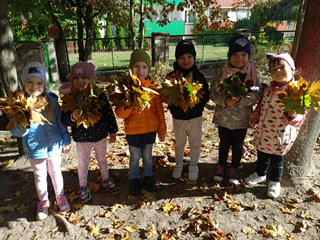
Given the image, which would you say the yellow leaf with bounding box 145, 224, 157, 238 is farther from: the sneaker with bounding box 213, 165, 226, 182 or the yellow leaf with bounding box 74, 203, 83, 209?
the sneaker with bounding box 213, 165, 226, 182

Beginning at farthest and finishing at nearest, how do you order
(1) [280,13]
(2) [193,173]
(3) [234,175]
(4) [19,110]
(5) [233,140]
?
(1) [280,13] → (2) [193,173] → (3) [234,175] → (5) [233,140] → (4) [19,110]

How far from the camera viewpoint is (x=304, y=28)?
2975 mm

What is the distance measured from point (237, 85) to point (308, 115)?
1156mm

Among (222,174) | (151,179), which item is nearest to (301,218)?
(222,174)

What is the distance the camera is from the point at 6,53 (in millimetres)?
3564

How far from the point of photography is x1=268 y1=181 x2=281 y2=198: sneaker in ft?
10.3

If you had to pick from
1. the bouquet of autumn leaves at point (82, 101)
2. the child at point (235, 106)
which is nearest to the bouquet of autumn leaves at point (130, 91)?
the bouquet of autumn leaves at point (82, 101)

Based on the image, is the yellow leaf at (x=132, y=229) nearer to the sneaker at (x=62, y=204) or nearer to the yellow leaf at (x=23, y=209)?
the sneaker at (x=62, y=204)

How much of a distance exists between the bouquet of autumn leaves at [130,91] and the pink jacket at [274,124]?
55.9 inches

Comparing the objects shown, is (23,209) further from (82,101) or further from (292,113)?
(292,113)

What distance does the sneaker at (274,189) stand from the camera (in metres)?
3.13

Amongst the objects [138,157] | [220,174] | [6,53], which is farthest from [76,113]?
[220,174]

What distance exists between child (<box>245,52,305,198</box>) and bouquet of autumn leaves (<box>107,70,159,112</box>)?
1413 mm

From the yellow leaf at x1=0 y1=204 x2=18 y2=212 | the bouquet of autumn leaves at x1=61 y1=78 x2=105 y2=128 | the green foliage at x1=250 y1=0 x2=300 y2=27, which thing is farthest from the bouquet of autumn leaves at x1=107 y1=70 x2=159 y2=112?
the green foliage at x1=250 y1=0 x2=300 y2=27
